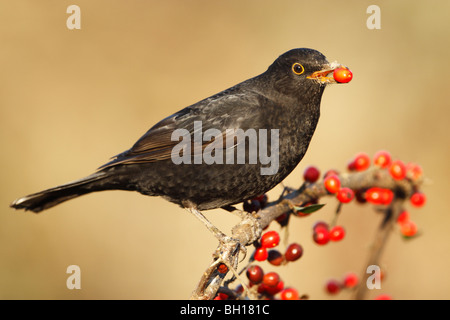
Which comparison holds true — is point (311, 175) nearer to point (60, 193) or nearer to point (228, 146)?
point (228, 146)

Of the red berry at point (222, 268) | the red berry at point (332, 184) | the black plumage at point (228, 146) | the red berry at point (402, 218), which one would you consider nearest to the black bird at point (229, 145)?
the black plumage at point (228, 146)

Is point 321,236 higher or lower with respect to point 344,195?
lower

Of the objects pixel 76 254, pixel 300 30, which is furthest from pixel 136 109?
pixel 300 30

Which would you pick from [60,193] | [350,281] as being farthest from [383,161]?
[60,193]

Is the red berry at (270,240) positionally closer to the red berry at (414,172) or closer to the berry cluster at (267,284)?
the berry cluster at (267,284)

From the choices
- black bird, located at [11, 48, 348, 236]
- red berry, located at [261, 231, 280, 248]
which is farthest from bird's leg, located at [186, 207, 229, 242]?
red berry, located at [261, 231, 280, 248]

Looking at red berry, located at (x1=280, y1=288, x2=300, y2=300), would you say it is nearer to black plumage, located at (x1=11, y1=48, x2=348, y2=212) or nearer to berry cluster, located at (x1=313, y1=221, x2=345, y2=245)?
berry cluster, located at (x1=313, y1=221, x2=345, y2=245)

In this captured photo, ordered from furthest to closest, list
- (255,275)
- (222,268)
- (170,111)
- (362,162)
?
(170,111), (362,162), (255,275), (222,268)

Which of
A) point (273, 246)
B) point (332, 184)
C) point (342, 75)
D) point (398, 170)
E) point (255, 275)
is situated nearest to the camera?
point (255, 275)
